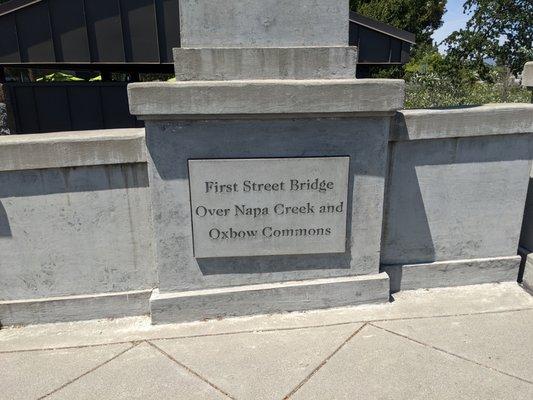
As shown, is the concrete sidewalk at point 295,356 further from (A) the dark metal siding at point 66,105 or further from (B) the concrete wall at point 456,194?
(A) the dark metal siding at point 66,105

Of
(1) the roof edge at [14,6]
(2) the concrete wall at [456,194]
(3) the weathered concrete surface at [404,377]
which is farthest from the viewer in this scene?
(1) the roof edge at [14,6]

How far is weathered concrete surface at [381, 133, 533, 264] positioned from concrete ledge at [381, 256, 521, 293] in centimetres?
6

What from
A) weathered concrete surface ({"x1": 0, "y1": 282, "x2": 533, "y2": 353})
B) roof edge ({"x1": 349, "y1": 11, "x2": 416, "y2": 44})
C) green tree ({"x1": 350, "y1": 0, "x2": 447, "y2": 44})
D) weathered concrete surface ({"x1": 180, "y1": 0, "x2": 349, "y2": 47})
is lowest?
weathered concrete surface ({"x1": 0, "y1": 282, "x2": 533, "y2": 353})

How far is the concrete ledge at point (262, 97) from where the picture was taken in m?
2.82

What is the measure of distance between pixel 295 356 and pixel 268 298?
0.59 m

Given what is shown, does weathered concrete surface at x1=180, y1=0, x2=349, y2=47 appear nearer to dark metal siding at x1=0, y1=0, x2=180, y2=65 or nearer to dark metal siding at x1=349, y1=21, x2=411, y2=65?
dark metal siding at x1=0, y1=0, x2=180, y2=65

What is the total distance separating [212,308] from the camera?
11.0 ft

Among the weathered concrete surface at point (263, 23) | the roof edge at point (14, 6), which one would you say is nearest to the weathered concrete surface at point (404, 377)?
the weathered concrete surface at point (263, 23)

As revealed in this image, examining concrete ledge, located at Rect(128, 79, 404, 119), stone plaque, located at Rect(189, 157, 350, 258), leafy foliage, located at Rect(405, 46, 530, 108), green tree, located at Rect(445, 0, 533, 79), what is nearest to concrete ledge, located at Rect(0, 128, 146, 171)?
concrete ledge, located at Rect(128, 79, 404, 119)

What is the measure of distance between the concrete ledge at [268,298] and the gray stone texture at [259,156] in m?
0.06

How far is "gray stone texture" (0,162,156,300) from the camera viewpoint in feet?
10.3

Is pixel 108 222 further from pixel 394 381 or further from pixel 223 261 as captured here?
pixel 394 381

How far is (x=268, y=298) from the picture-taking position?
11.1 feet

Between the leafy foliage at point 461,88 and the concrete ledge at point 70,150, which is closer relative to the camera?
the concrete ledge at point 70,150
